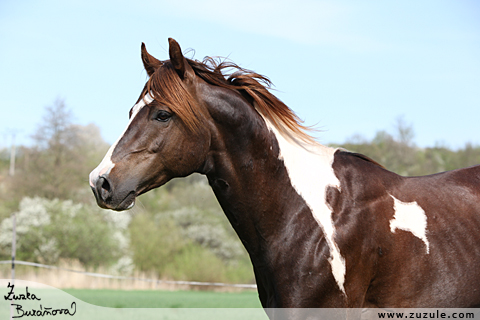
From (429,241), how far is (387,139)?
1199 inches

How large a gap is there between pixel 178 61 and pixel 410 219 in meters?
1.83

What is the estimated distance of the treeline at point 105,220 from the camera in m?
24.0

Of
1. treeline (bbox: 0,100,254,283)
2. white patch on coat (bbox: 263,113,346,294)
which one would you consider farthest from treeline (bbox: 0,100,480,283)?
white patch on coat (bbox: 263,113,346,294)

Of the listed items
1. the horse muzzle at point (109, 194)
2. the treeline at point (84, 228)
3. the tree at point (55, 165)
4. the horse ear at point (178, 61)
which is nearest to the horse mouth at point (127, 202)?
the horse muzzle at point (109, 194)

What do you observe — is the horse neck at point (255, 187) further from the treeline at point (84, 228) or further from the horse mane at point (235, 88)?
the treeline at point (84, 228)

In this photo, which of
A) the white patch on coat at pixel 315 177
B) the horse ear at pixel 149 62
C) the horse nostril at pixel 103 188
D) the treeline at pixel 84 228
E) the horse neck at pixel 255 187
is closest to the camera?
the horse nostril at pixel 103 188

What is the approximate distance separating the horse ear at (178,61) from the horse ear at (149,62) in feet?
0.83

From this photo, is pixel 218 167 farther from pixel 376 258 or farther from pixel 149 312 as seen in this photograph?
pixel 149 312

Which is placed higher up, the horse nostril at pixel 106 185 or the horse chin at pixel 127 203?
the horse nostril at pixel 106 185

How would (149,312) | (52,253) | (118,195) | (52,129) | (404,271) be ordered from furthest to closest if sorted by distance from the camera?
(52,129) → (52,253) → (149,312) → (404,271) → (118,195)

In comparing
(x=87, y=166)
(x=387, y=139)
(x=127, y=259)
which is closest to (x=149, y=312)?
(x=127, y=259)

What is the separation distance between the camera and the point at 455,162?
97.9 ft

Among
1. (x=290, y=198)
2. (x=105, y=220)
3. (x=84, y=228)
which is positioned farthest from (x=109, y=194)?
(x=105, y=220)

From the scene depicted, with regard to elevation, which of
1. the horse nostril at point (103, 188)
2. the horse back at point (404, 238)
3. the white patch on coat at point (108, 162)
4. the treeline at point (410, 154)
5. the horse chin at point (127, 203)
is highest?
the treeline at point (410, 154)
